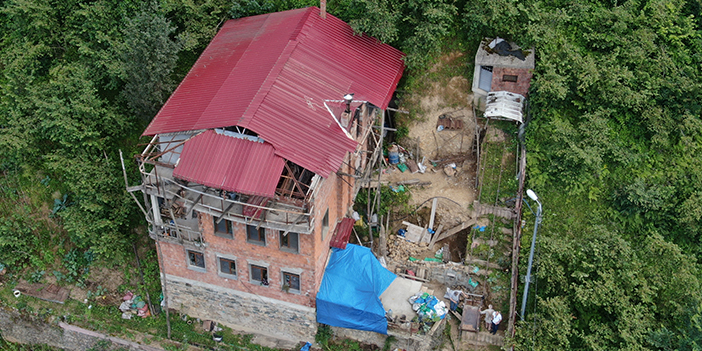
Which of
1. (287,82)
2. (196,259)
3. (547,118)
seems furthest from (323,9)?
(196,259)

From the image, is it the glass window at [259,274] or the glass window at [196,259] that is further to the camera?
the glass window at [196,259]

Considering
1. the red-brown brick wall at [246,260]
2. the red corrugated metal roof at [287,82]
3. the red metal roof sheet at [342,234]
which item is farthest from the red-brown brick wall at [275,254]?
the red corrugated metal roof at [287,82]

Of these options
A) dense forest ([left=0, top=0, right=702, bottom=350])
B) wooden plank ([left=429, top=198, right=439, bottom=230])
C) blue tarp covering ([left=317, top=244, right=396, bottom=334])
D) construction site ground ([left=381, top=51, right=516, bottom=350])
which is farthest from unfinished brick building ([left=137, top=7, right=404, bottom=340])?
wooden plank ([left=429, top=198, right=439, bottom=230])

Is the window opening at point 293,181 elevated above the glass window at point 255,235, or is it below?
above

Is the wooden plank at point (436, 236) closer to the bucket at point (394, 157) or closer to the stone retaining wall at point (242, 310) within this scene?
the bucket at point (394, 157)

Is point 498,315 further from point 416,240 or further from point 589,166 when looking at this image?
point 589,166

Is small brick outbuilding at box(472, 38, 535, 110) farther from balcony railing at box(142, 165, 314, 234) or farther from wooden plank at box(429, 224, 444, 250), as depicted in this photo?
balcony railing at box(142, 165, 314, 234)
